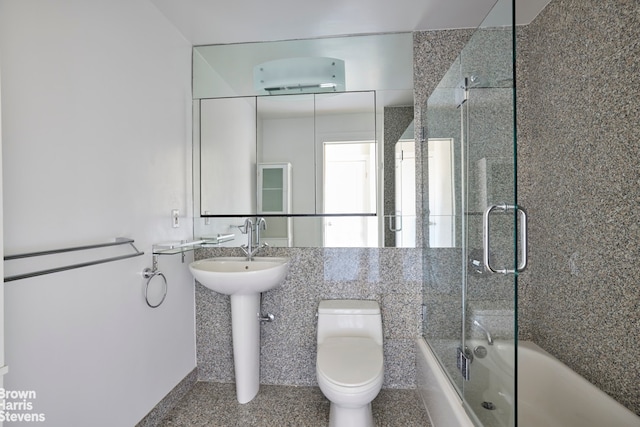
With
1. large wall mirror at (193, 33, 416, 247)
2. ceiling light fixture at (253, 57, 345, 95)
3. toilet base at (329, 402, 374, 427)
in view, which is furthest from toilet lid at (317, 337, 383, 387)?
ceiling light fixture at (253, 57, 345, 95)

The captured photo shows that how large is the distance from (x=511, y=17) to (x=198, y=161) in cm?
206

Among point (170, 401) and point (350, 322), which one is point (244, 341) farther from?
point (350, 322)

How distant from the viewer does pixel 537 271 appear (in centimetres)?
206

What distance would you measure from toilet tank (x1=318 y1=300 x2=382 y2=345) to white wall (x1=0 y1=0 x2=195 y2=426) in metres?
0.98

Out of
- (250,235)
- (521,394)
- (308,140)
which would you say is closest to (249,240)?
(250,235)

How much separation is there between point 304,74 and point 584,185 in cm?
186

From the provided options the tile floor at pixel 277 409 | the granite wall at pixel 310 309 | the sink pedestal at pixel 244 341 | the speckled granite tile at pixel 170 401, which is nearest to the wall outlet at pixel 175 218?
the granite wall at pixel 310 309

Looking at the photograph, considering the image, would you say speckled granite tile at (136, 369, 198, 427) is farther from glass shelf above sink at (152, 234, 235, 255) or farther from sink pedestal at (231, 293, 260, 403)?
glass shelf above sink at (152, 234, 235, 255)

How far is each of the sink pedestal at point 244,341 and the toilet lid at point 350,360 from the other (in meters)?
0.48

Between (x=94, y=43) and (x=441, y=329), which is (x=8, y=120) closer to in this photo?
(x=94, y=43)

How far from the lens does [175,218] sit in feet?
6.88

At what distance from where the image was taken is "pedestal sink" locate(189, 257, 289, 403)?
1910mm

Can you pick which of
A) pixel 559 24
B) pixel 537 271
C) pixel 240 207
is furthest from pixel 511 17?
pixel 240 207

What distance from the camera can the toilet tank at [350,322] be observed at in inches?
82.0
